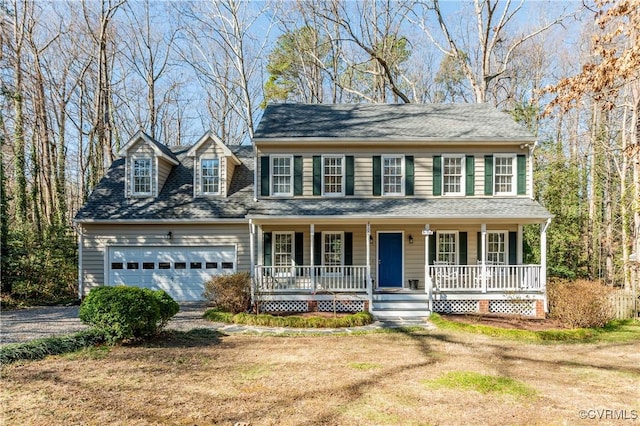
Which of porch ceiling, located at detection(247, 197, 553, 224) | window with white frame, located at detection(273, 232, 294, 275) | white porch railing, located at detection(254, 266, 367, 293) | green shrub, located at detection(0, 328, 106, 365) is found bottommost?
green shrub, located at detection(0, 328, 106, 365)

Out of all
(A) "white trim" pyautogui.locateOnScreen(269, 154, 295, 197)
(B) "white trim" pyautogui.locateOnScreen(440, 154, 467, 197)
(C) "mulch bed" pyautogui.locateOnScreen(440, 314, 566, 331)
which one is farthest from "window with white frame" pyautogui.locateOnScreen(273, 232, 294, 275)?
(B) "white trim" pyautogui.locateOnScreen(440, 154, 467, 197)

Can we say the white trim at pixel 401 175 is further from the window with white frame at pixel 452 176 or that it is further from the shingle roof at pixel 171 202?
the shingle roof at pixel 171 202

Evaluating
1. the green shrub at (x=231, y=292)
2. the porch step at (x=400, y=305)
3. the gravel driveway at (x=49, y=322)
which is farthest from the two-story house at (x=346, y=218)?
the gravel driveway at (x=49, y=322)

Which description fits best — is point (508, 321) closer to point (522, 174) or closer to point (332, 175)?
point (522, 174)

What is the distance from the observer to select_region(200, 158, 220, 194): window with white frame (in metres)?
15.2

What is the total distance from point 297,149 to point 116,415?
10333 mm

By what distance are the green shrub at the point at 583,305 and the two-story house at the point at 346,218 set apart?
132cm

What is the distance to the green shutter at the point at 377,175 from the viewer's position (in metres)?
13.8

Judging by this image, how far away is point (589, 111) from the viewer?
20859 mm

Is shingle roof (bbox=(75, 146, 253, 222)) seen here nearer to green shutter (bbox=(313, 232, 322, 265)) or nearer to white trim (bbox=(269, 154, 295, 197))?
white trim (bbox=(269, 154, 295, 197))

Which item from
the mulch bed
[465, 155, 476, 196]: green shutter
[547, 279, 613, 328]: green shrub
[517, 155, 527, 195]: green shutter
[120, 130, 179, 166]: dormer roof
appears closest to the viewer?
[547, 279, 613, 328]: green shrub

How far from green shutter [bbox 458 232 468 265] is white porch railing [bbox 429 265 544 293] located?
0.86 m

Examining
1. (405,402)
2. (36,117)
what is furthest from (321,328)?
(36,117)

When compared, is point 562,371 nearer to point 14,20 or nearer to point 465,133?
point 465,133
